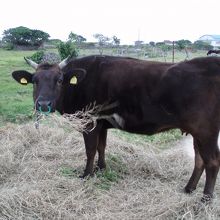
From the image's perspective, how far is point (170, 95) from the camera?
4.43m

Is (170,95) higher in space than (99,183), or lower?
higher

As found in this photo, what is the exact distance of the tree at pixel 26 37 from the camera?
138 feet

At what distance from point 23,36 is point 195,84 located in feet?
135

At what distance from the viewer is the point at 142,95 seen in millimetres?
4629

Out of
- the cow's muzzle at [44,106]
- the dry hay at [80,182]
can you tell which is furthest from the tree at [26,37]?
the cow's muzzle at [44,106]

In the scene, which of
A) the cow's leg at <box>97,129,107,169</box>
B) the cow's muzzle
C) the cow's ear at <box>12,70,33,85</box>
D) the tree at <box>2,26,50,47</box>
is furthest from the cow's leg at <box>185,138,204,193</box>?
the tree at <box>2,26,50,47</box>

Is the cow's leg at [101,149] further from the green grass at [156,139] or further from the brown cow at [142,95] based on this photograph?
the green grass at [156,139]

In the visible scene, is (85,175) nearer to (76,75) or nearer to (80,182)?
(80,182)

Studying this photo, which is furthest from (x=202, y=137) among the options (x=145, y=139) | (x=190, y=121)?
(x=145, y=139)

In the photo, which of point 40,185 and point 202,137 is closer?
point 202,137

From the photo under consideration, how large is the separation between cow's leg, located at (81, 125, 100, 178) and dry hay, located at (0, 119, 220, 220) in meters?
0.17

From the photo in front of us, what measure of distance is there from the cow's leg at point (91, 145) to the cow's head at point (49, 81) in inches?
24.2

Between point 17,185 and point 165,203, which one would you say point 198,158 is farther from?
point 17,185

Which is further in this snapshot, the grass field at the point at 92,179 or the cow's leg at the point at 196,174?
the cow's leg at the point at 196,174
